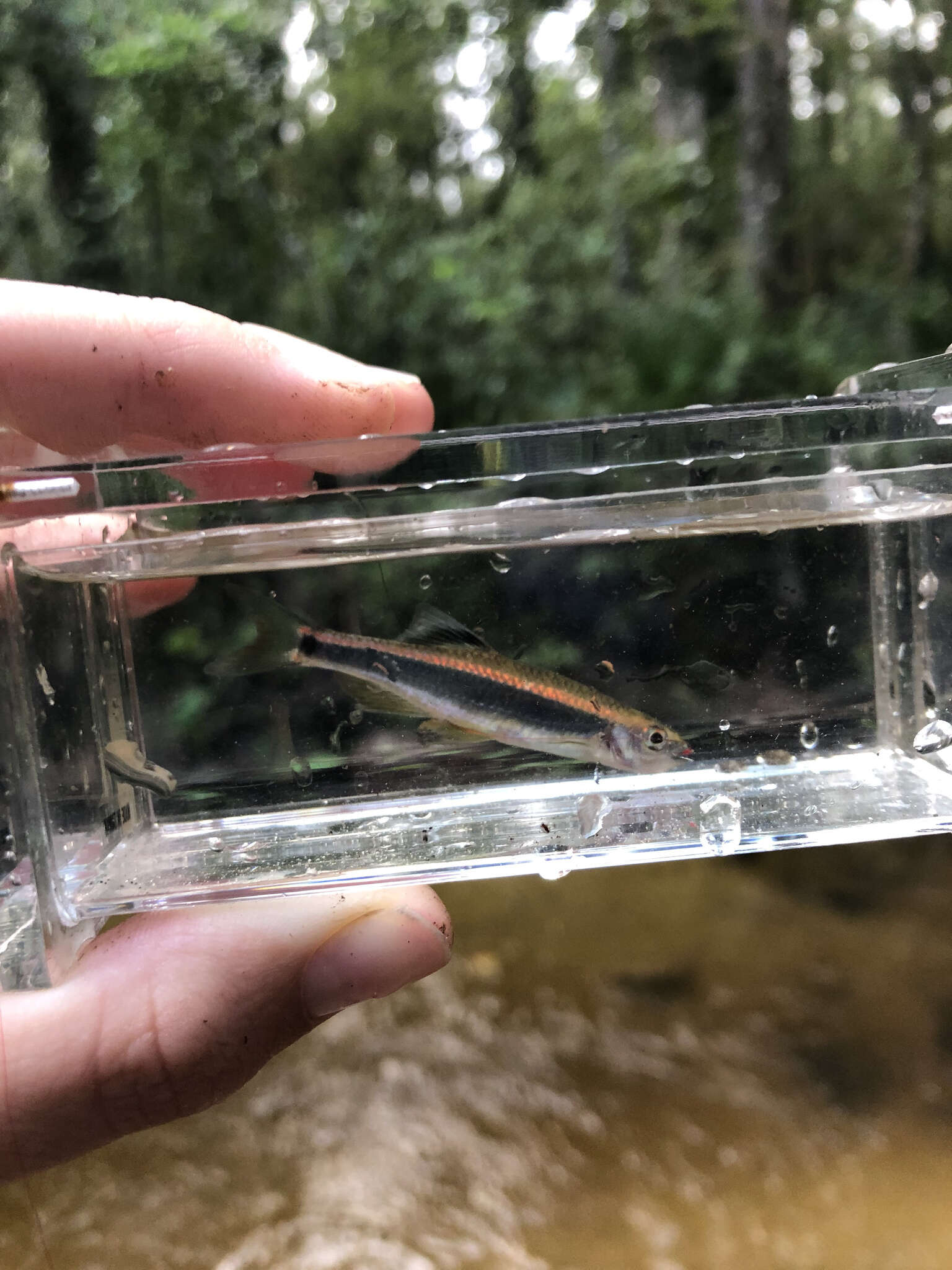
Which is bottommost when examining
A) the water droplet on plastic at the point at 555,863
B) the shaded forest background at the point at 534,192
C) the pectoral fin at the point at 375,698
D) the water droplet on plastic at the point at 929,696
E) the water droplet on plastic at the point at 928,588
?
the water droplet on plastic at the point at 555,863

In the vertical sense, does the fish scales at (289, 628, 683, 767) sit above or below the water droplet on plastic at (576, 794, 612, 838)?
above

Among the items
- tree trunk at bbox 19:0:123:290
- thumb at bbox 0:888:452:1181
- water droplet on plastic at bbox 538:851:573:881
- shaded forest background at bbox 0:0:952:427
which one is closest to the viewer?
thumb at bbox 0:888:452:1181

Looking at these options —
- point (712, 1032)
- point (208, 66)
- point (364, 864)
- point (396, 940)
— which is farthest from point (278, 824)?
point (208, 66)

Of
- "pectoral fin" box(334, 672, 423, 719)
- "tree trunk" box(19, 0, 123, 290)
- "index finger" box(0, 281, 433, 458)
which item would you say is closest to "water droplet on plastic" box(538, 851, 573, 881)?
"pectoral fin" box(334, 672, 423, 719)

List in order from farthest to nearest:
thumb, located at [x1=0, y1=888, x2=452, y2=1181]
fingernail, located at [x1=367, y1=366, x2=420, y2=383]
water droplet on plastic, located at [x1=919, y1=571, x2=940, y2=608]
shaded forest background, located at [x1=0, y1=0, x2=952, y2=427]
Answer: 1. shaded forest background, located at [x1=0, y1=0, x2=952, y2=427]
2. fingernail, located at [x1=367, y1=366, x2=420, y2=383]
3. water droplet on plastic, located at [x1=919, y1=571, x2=940, y2=608]
4. thumb, located at [x1=0, y1=888, x2=452, y2=1181]

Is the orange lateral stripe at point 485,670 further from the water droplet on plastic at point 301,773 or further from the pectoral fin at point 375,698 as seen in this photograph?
the water droplet on plastic at point 301,773

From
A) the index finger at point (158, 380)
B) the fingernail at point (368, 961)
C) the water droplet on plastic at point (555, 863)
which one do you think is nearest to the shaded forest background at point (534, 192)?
the index finger at point (158, 380)

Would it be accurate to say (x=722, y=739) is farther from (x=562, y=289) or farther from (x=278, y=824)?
(x=562, y=289)

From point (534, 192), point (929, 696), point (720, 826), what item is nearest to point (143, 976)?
point (720, 826)

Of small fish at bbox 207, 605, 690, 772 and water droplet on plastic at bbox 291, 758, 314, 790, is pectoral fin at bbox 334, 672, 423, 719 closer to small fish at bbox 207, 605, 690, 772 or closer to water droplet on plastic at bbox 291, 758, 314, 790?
small fish at bbox 207, 605, 690, 772
